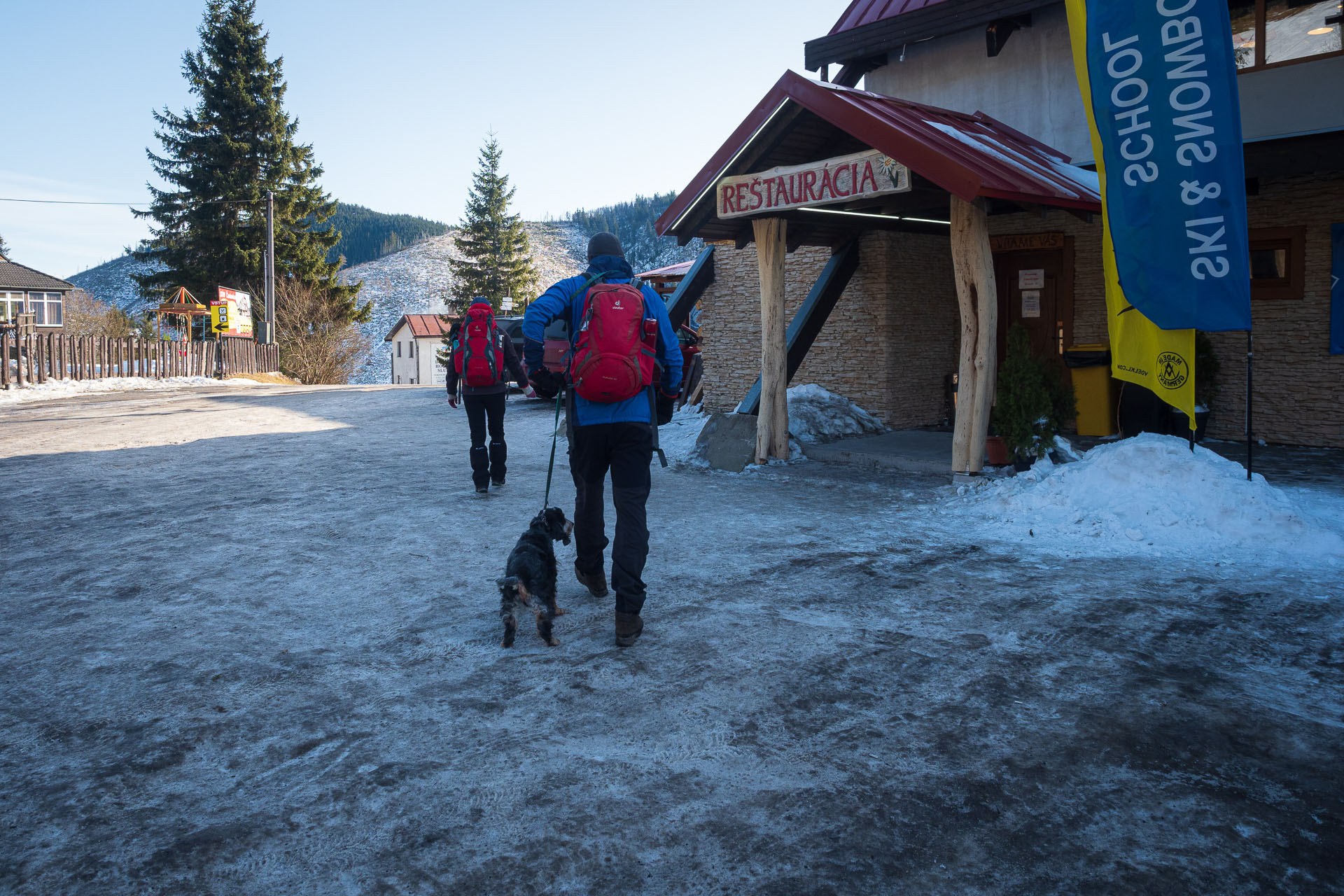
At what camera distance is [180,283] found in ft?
137

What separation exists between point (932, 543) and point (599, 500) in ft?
9.19

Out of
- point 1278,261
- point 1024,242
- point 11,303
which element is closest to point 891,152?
point 1024,242

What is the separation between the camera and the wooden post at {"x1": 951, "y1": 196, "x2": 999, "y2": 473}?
333 inches

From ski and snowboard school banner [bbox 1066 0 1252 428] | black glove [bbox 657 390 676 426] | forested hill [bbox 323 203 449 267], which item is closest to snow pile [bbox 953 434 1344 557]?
ski and snowboard school banner [bbox 1066 0 1252 428]

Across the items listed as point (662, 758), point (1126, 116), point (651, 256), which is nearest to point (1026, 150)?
point (1126, 116)

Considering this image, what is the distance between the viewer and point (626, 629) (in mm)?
4473

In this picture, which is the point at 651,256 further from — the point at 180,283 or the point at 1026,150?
the point at 1026,150

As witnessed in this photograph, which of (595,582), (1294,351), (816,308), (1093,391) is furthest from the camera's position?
(816,308)

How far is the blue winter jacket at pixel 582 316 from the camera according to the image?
15.6 feet

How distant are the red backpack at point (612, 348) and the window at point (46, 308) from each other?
233ft

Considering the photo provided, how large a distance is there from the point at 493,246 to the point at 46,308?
3362cm

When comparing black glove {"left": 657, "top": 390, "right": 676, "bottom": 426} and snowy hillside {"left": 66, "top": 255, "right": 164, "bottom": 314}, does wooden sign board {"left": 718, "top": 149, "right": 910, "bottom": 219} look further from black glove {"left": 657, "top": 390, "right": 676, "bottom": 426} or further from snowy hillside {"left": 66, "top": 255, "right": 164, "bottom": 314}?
snowy hillside {"left": 66, "top": 255, "right": 164, "bottom": 314}

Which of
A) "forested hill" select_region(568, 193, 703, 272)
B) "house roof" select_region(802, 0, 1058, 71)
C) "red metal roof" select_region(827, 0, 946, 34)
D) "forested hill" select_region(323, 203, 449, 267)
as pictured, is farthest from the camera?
"forested hill" select_region(323, 203, 449, 267)

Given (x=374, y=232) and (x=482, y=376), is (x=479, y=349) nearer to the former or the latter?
(x=482, y=376)
